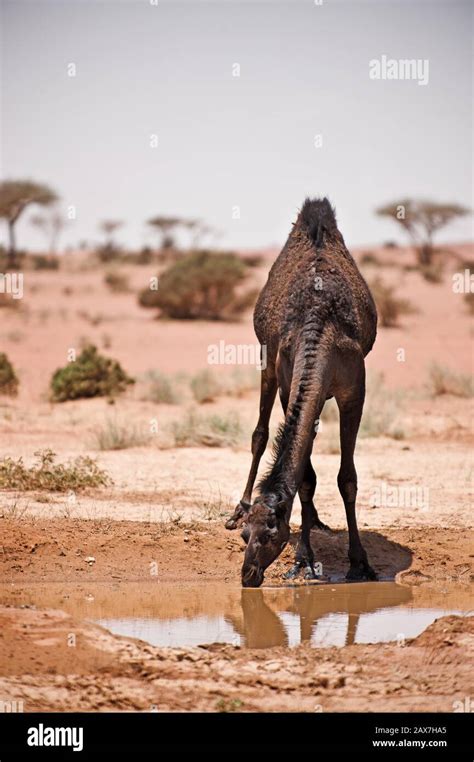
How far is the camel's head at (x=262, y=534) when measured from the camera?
25.5 ft

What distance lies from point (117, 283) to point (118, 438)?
3472 centimetres

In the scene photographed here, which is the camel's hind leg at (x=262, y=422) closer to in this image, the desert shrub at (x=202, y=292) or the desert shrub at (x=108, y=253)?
the desert shrub at (x=202, y=292)

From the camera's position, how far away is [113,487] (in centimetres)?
1238

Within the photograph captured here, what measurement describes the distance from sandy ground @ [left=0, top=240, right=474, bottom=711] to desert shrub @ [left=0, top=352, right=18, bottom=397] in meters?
0.28

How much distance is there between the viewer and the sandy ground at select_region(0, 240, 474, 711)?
6.43 m

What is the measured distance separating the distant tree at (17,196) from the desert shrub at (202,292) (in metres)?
14.0

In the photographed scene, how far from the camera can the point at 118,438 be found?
1470cm

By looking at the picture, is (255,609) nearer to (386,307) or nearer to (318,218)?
(318,218)

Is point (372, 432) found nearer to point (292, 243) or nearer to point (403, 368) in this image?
point (292, 243)

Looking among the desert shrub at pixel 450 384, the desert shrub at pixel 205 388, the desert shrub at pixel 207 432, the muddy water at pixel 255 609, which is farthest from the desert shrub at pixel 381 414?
the muddy water at pixel 255 609

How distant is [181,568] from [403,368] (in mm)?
18295

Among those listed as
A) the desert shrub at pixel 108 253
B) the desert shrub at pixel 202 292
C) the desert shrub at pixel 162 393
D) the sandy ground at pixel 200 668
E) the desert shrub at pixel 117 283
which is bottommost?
the sandy ground at pixel 200 668

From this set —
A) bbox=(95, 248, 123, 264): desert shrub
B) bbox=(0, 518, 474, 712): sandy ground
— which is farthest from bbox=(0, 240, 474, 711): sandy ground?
bbox=(95, 248, 123, 264): desert shrub

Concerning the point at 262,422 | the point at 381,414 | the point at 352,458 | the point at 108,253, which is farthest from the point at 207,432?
the point at 108,253
